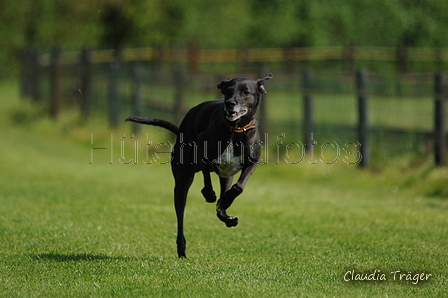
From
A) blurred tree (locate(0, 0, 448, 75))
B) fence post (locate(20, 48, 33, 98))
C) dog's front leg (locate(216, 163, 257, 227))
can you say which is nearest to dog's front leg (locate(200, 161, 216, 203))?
dog's front leg (locate(216, 163, 257, 227))

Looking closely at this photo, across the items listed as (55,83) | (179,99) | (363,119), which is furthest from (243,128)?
(55,83)

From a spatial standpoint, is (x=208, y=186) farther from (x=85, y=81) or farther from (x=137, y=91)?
(x=85, y=81)

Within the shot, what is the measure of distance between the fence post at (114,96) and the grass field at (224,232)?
3.39 meters

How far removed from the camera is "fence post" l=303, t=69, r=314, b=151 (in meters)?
15.1

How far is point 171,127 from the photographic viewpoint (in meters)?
7.47

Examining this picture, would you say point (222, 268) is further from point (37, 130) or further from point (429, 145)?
point (37, 130)

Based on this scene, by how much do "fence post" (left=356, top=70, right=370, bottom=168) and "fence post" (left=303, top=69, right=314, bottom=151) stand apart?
1.15 m

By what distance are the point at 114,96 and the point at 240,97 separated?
14018mm

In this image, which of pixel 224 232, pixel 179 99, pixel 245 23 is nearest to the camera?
pixel 224 232

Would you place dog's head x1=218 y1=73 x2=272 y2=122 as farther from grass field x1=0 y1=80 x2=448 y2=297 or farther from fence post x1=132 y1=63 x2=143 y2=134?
fence post x1=132 y1=63 x2=143 y2=134

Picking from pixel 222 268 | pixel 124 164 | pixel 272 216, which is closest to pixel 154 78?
pixel 124 164

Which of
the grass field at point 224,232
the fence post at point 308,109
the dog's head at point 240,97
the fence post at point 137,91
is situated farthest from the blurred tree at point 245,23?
the dog's head at point 240,97

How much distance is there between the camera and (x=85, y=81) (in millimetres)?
22016

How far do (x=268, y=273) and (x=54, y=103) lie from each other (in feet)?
57.3
